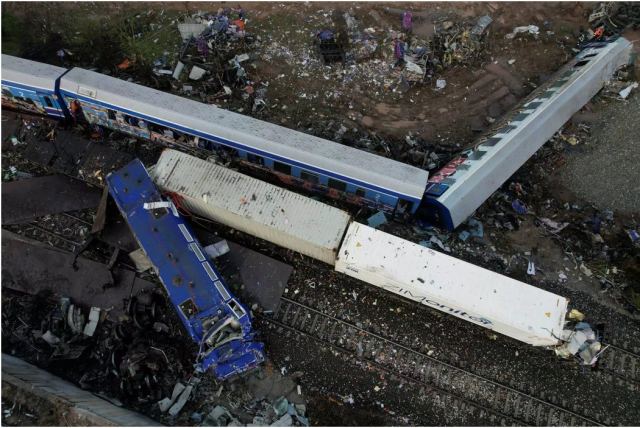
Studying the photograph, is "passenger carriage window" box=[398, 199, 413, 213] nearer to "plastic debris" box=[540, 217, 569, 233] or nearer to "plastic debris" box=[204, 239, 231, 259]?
"plastic debris" box=[540, 217, 569, 233]

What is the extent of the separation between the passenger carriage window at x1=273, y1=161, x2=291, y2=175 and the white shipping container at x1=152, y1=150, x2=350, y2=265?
43.4 inches

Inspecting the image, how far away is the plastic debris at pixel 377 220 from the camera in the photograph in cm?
1431

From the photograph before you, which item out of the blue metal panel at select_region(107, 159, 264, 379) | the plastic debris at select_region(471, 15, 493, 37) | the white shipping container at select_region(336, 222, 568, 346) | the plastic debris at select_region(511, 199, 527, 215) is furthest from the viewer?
the plastic debris at select_region(471, 15, 493, 37)

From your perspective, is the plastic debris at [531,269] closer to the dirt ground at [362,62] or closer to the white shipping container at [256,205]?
the dirt ground at [362,62]

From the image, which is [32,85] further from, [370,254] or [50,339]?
[370,254]

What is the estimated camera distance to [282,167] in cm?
1400

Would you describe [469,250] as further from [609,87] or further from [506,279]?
[609,87]

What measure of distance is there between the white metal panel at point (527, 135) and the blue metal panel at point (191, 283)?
6707mm

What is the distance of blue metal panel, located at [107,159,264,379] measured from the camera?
39.7 feet

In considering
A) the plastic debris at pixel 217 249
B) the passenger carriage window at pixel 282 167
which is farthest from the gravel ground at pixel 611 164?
the plastic debris at pixel 217 249

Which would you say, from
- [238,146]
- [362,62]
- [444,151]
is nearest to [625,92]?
[444,151]

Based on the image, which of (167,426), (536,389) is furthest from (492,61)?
(167,426)

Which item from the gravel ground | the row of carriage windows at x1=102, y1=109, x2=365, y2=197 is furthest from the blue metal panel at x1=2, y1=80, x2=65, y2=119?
the gravel ground

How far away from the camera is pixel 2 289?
43.9 feet
